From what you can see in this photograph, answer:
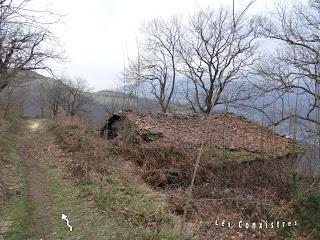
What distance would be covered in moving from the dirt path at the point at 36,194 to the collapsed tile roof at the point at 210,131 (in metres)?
4.02

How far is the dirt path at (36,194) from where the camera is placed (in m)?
6.65

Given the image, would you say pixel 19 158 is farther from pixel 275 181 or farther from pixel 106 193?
pixel 275 181

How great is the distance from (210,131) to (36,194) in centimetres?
726

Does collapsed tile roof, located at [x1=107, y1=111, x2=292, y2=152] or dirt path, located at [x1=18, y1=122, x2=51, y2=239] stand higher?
collapsed tile roof, located at [x1=107, y1=111, x2=292, y2=152]

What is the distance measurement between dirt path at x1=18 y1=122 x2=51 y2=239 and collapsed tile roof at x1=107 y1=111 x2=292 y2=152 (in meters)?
4.02

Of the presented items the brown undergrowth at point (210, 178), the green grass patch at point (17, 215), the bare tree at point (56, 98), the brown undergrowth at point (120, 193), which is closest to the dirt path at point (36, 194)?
the green grass patch at point (17, 215)

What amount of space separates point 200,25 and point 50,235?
99.1 ft

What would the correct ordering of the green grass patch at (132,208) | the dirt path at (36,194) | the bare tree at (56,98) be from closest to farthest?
the green grass patch at (132,208), the dirt path at (36,194), the bare tree at (56,98)

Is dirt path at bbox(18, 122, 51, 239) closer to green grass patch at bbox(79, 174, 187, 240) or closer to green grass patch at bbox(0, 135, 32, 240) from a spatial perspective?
green grass patch at bbox(0, 135, 32, 240)

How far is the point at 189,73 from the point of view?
1374 inches

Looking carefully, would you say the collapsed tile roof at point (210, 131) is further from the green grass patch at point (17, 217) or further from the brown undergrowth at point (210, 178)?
the green grass patch at point (17, 217)

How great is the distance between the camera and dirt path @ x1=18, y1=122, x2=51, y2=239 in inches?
262

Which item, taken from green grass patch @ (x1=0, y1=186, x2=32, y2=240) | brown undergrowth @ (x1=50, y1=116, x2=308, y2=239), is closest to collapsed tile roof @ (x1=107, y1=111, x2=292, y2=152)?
brown undergrowth @ (x1=50, y1=116, x2=308, y2=239)

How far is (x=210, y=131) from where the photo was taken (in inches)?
555
